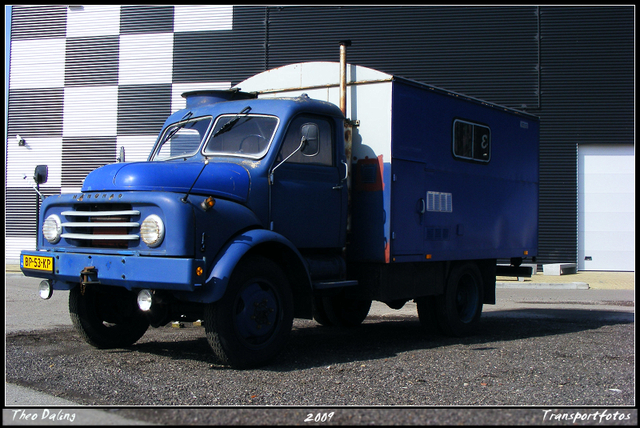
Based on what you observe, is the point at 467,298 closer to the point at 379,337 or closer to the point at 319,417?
the point at 379,337

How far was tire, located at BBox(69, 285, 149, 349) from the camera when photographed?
274 inches

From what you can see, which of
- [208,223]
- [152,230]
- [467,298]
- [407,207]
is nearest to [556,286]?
[467,298]


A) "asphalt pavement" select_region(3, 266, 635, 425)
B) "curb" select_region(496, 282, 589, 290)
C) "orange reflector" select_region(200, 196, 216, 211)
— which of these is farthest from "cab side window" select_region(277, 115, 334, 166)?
"curb" select_region(496, 282, 589, 290)

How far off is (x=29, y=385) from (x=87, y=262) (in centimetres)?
118

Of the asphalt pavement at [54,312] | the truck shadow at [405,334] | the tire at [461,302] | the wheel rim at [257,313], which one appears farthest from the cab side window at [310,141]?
the asphalt pavement at [54,312]

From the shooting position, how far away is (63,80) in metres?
22.6

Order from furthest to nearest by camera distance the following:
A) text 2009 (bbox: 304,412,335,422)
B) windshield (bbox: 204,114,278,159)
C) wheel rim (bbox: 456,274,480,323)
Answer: wheel rim (bbox: 456,274,480,323), windshield (bbox: 204,114,278,159), text 2009 (bbox: 304,412,335,422)

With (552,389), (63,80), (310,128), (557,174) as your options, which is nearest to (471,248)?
(310,128)

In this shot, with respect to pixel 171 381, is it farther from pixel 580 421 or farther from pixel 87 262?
pixel 580 421

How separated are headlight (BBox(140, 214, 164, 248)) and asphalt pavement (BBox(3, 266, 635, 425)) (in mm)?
1471

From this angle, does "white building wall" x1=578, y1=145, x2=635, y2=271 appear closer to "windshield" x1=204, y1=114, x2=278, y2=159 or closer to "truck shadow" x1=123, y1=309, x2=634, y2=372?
"truck shadow" x1=123, y1=309, x2=634, y2=372

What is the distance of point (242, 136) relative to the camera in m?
7.14

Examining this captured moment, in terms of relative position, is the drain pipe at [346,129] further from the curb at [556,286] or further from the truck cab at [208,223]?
the curb at [556,286]

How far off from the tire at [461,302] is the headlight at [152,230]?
435cm
